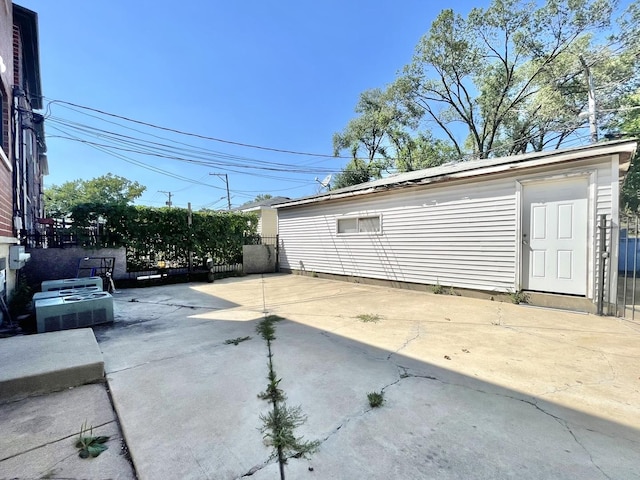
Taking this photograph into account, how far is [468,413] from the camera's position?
190 centimetres

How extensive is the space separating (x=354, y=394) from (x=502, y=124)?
21031 mm

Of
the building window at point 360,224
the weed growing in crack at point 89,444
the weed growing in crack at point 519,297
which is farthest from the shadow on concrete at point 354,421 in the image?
the building window at point 360,224

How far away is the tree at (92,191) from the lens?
2905 cm

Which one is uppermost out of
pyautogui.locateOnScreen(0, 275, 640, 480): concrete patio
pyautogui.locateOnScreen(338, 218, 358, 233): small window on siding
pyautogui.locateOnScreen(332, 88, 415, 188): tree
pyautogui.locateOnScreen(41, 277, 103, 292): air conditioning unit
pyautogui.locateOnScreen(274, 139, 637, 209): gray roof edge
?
pyautogui.locateOnScreen(332, 88, 415, 188): tree

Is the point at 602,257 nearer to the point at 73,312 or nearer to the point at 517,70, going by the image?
the point at 73,312

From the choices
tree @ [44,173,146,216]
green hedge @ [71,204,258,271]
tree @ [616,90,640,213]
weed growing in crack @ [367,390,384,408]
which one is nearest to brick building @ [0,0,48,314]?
green hedge @ [71,204,258,271]

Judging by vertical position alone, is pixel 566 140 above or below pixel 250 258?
above

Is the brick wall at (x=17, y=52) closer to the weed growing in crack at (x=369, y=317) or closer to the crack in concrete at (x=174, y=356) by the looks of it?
the crack in concrete at (x=174, y=356)

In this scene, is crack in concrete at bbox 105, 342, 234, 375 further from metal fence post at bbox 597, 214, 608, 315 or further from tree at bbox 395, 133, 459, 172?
tree at bbox 395, 133, 459, 172

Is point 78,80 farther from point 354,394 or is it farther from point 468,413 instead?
point 468,413

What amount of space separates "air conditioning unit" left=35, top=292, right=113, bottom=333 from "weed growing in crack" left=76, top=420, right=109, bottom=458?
265 centimetres

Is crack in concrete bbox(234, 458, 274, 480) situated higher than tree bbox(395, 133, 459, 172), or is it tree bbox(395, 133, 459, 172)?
tree bbox(395, 133, 459, 172)

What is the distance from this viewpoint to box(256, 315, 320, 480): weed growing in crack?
1.55 m

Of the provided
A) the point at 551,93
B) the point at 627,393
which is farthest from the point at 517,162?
the point at 551,93
